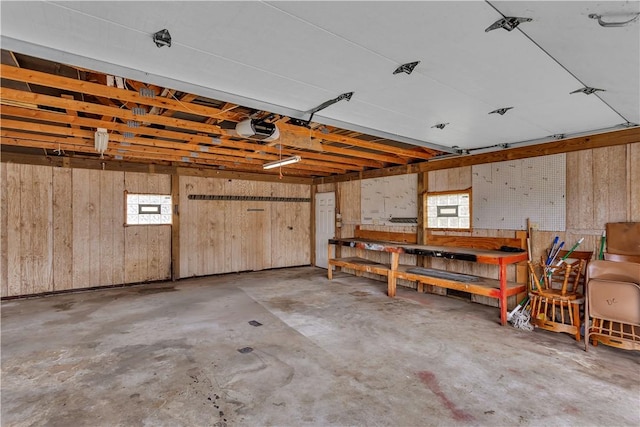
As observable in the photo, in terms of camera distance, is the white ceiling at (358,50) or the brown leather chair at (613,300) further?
the brown leather chair at (613,300)

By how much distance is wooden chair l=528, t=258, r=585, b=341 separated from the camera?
3.29m

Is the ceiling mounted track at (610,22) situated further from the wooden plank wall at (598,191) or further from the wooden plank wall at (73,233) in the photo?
the wooden plank wall at (73,233)

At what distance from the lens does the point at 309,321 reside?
12.8 feet

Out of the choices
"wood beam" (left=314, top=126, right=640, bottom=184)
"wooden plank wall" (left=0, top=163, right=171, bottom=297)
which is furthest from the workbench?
"wooden plank wall" (left=0, top=163, right=171, bottom=297)

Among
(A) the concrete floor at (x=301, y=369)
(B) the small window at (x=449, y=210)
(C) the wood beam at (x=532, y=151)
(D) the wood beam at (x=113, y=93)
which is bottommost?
(A) the concrete floor at (x=301, y=369)

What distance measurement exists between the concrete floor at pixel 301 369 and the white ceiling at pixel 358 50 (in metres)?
2.23

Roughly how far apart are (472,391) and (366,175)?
4909 millimetres

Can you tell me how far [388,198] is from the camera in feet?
20.5

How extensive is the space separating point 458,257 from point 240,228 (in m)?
4.77

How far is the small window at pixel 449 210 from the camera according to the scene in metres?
5.00

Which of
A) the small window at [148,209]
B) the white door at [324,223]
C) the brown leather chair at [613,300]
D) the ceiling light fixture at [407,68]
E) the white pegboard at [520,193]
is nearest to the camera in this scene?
the ceiling light fixture at [407,68]

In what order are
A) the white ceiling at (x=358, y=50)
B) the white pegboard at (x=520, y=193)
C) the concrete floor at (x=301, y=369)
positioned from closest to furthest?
the white ceiling at (x=358, y=50), the concrete floor at (x=301, y=369), the white pegboard at (x=520, y=193)

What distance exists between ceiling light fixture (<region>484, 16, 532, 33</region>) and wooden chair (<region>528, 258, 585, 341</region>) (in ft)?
9.48

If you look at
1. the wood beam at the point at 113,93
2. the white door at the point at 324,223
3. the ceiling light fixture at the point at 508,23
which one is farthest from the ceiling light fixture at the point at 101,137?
the white door at the point at 324,223
